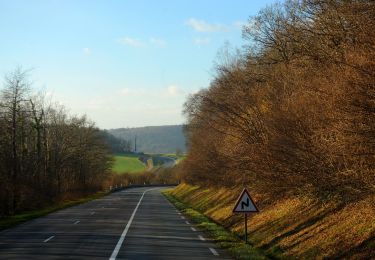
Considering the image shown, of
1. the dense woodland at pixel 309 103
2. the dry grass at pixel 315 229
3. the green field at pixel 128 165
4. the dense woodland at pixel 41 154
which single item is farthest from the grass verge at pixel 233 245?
the green field at pixel 128 165

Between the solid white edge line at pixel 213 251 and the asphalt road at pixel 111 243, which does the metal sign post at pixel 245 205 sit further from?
the solid white edge line at pixel 213 251

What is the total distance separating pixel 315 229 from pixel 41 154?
49451mm

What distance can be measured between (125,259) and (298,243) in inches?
188

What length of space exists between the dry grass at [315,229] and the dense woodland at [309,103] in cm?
50

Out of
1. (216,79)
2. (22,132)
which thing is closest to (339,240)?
(216,79)

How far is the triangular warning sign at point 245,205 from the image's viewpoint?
645 inches

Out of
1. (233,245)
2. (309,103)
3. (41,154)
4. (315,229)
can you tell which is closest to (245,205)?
(233,245)

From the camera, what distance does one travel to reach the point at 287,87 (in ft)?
64.2

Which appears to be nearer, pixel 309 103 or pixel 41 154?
pixel 309 103

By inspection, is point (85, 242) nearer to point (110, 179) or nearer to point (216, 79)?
point (216, 79)

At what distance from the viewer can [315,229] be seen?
1449 cm

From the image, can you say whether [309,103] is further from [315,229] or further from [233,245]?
[233,245]

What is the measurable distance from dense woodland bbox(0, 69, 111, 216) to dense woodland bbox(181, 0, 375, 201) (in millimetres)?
18714

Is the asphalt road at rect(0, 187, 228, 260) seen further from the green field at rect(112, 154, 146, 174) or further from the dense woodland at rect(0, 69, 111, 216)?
the green field at rect(112, 154, 146, 174)
